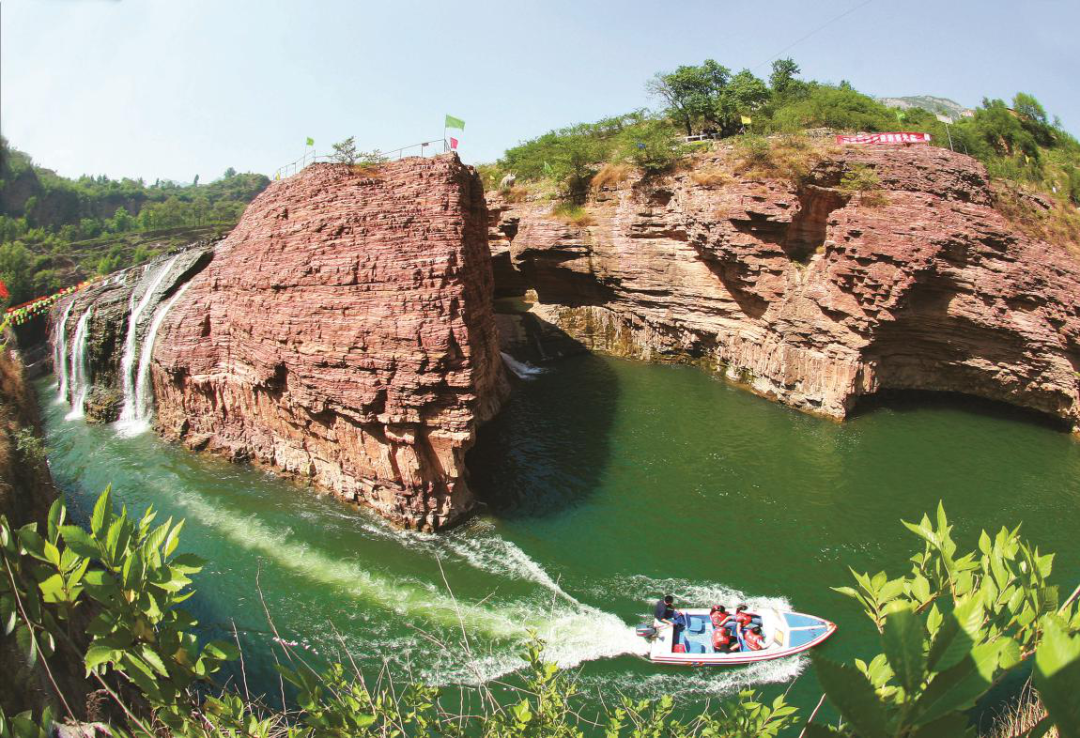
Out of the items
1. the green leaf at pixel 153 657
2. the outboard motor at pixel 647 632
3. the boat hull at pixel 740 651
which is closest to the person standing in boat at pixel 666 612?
the boat hull at pixel 740 651

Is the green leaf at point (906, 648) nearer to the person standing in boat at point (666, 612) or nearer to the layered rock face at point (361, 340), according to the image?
the person standing in boat at point (666, 612)

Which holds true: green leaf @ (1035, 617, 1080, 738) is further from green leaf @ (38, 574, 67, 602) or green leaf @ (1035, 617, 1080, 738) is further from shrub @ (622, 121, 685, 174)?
shrub @ (622, 121, 685, 174)

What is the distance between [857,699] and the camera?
193 cm

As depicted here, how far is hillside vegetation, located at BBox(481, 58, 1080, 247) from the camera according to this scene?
80.6 feet

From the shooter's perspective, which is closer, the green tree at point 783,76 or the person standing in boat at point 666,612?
the person standing in boat at point 666,612

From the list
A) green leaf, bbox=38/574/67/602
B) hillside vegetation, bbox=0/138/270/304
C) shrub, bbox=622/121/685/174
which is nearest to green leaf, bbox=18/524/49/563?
green leaf, bbox=38/574/67/602

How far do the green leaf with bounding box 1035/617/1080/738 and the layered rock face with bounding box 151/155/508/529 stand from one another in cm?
1373

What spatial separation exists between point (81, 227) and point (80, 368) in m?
80.7

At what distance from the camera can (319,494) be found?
17359mm

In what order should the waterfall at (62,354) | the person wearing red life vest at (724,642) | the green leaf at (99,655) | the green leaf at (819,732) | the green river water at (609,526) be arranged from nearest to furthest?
the green leaf at (819,732) < the green leaf at (99,655) < the person wearing red life vest at (724,642) < the green river water at (609,526) < the waterfall at (62,354)

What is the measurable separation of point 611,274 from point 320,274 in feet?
53.9

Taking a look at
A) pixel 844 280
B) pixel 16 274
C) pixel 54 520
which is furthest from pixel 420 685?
pixel 16 274

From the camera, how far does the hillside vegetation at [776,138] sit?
24578 mm

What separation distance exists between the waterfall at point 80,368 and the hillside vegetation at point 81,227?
3105 cm
